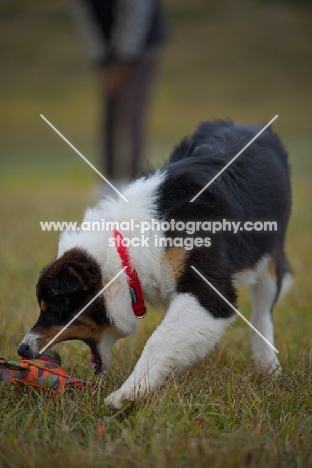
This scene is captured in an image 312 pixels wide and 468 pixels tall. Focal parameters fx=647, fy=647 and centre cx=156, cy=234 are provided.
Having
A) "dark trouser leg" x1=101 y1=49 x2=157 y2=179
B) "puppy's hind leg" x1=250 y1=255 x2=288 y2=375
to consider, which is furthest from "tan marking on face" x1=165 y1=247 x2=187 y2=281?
"dark trouser leg" x1=101 y1=49 x2=157 y2=179

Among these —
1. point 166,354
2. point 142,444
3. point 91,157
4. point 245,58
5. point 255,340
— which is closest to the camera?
point 142,444

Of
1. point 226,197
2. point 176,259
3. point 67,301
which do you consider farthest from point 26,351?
point 226,197

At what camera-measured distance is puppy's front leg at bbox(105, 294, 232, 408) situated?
10.1 ft

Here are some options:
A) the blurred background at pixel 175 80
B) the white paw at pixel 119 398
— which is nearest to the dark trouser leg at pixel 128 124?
the white paw at pixel 119 398

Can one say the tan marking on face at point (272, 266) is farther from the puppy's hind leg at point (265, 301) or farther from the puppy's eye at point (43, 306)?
the puppy's eye at point (43, 306)

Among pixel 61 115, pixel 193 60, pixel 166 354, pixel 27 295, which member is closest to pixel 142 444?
pixel 166 354

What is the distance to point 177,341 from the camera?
3148 millimetres

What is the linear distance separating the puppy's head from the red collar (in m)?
0.14

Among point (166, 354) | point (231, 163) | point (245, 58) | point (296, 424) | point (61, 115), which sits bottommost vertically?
point (296, 424)

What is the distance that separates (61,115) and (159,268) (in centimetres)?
2543

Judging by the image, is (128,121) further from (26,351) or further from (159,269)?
(26,351)

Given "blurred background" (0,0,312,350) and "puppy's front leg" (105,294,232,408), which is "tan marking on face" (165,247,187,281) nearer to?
"puppy's front leg" (105,294,232,408)

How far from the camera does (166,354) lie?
10.2 feet

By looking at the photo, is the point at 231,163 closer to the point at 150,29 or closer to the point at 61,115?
the point at 150,29
